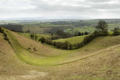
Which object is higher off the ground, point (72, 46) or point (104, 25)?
point (104, 25)

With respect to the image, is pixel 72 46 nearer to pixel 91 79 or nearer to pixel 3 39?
pixel 3 39

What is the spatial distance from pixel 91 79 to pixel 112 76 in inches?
78.4

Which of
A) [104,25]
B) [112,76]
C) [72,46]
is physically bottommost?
[72,46]

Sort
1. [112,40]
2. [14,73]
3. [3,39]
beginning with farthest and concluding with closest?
1. [112,40]
2. [3,39]
3. [14,73]

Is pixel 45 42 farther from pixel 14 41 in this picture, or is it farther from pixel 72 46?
pixel 14 41

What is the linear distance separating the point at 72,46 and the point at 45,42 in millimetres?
11324

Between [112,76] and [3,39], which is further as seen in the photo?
[3,39]

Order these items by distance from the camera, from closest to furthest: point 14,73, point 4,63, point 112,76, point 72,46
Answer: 1. point 112,76
2. point 14,73
3. point 4,63
4. point 72,46

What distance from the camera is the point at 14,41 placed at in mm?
36281

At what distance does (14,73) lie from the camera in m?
19.0

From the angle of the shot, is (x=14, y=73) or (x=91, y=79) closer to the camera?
(x=91, y=79)

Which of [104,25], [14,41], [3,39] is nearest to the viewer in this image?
[3,39]

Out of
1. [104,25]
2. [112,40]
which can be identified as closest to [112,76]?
[112,40]

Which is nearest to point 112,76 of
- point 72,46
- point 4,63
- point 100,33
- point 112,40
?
point 4,63
